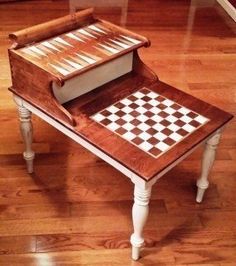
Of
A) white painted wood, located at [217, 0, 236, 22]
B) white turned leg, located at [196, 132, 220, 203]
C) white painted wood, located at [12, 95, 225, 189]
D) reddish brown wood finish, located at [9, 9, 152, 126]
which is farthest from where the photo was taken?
white painted wood, located at [217, 0, 236, 22]

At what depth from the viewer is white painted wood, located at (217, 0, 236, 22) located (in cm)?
326

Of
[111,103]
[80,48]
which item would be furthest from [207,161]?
[80,48]

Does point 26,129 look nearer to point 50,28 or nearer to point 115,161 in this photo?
point 50,28

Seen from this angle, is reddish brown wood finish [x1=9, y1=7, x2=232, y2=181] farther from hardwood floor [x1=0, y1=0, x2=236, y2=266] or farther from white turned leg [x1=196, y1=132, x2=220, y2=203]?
hardwood floor [x1=0, y1=0, x2=236, y2=266]

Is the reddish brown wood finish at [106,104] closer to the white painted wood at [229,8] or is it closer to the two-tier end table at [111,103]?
the two-tier end table at [111,103]

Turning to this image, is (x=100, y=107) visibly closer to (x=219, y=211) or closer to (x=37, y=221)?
(x=37, y=221)

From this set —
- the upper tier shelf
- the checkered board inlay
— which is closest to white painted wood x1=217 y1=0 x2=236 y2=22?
the upper tier shelf

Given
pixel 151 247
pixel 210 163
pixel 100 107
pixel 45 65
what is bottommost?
pixel 151 247

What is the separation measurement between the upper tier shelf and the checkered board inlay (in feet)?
0.56

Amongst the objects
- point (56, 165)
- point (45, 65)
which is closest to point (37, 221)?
point (56, 165)

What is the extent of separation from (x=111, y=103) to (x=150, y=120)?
16 cm

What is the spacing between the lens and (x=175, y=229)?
1.61m

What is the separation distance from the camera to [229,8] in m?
3.33

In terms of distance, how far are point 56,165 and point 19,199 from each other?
9.6 inches
